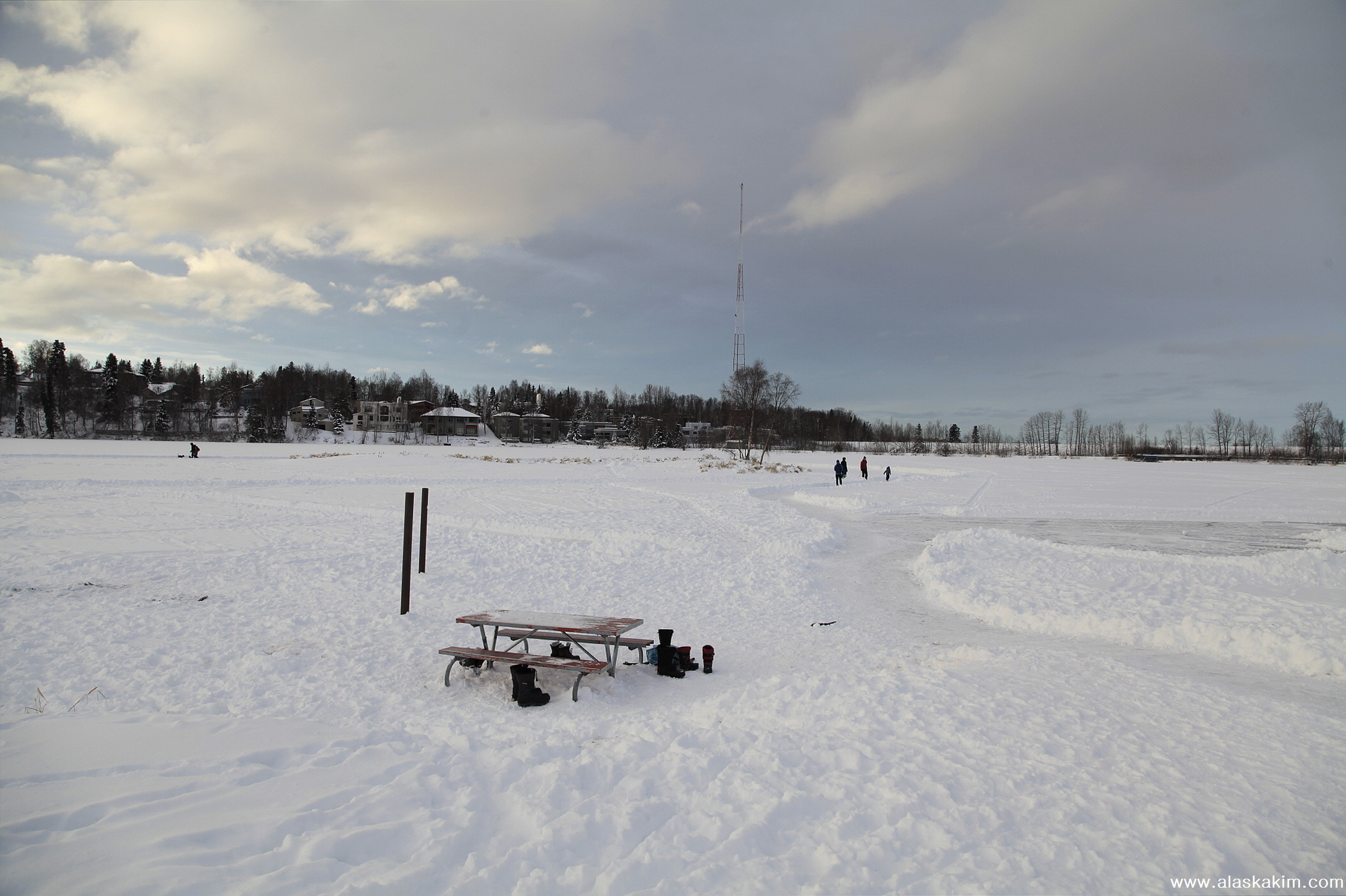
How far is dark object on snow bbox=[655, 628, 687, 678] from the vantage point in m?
6.68

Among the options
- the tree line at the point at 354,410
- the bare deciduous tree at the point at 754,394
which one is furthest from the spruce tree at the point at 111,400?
the bare deciduous tree at the point at 754,394

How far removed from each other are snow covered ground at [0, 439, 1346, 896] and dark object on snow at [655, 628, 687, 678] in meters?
0.40

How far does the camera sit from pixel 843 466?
3547 cm

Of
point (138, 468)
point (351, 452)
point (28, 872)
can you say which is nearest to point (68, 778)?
point (28, 872)

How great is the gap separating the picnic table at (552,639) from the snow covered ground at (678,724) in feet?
0.96

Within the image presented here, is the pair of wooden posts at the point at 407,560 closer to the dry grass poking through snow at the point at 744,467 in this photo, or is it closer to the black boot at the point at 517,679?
the black boot at the point at 517,679

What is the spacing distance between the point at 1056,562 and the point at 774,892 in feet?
38.1

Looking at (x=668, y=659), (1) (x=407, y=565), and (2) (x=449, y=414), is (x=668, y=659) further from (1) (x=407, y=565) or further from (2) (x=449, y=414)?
(2) (x=449, y=414)

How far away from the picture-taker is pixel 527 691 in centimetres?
576

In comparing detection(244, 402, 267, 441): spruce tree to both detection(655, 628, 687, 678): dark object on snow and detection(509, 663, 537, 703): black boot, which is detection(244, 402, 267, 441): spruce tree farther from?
detection(655, 628, 687, 678): dark object on snow

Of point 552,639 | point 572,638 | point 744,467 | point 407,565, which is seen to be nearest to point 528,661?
point 552,639

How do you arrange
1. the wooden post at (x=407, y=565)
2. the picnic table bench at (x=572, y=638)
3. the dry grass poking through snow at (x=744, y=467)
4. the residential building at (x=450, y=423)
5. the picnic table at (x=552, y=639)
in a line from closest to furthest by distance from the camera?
the picnic table at (x=552, y=639) → the picnic table bench at (x=572, y=638) → the wooden post at (x=407, y=565) → the dry grass poking through snow at (x=744, y=467) → the residential building at (x=450, y=423)

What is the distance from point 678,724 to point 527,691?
1527 mm

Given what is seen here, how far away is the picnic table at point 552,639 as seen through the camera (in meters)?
6.12
